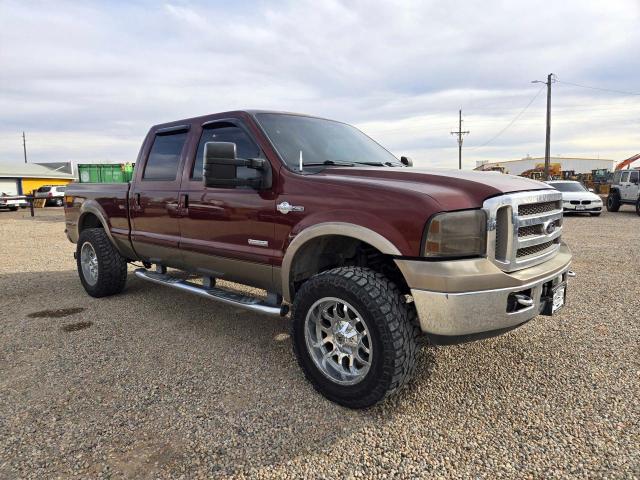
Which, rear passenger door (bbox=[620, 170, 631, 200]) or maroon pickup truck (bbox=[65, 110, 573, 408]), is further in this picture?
rear passenger door (bbox=[620, 170, 631, 200])

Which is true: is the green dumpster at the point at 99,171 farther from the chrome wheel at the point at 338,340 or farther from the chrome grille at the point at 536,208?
the chrome grille at the point at 536,208

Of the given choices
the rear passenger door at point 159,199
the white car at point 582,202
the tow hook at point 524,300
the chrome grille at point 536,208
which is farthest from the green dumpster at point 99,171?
the tow hook at point 524,300

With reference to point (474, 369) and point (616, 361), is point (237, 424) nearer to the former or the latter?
point (474, 369)

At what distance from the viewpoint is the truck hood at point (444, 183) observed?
2.67 meters

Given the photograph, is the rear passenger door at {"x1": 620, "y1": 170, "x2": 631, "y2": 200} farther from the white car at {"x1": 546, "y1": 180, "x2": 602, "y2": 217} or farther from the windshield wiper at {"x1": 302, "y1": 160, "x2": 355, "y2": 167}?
the windshield wiper at {"x1": 302, "y1": 160, "x2": 355, "y2": 167}

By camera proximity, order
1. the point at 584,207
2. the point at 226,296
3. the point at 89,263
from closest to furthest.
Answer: the point at 226,296 → the point at 89,263 → the point at 584,207

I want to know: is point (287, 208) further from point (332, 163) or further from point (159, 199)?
point (159, 199)

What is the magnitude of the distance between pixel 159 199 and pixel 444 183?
2.84 metres

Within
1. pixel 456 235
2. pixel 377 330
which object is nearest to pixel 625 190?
pixel 456 235

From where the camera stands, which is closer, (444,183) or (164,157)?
(444,183)

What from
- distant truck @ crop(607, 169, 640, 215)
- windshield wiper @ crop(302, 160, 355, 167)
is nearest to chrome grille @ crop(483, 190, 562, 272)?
windshield wiper @ crop(302, 160, 355, 167)

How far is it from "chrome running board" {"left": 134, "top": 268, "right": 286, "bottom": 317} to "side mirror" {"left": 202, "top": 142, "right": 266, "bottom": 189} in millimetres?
902

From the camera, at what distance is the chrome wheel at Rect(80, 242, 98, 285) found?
222 inches

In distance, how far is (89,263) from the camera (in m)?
5.72
